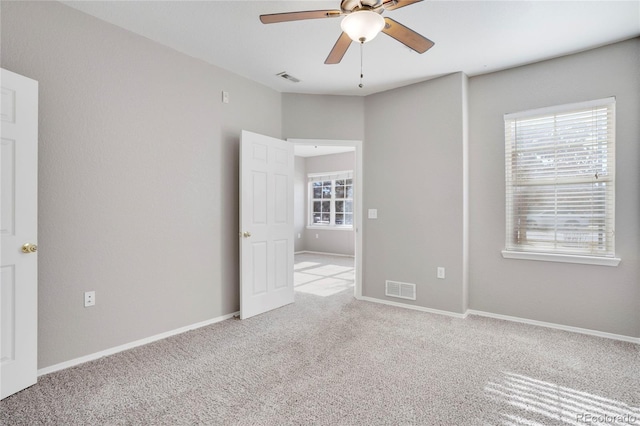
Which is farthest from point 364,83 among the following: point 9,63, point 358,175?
point 9,63

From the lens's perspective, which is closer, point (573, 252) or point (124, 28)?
point (124, 28)

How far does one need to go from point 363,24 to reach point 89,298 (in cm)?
270

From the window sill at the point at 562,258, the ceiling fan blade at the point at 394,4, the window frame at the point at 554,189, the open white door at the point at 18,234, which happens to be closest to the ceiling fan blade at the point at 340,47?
the ceiling fan blade at the point at 394,4

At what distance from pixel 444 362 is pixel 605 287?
1.78 meters

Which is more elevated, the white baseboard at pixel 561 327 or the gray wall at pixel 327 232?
the gray wall at pixel 327 232

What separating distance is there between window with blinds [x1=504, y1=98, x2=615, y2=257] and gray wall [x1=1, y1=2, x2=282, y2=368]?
3.02 m

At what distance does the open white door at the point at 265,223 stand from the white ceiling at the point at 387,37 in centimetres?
88

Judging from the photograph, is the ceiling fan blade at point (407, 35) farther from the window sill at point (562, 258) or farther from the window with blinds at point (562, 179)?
the window sill at point (562, 258)

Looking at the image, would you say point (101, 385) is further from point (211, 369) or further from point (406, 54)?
point (406, 54)

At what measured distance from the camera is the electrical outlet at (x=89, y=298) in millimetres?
2443

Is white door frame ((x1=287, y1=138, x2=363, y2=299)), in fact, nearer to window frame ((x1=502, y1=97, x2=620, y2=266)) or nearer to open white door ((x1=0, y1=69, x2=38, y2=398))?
window frame ((x1=502, y1=97, x2=620, y2=266))

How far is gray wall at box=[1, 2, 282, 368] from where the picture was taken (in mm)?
2271

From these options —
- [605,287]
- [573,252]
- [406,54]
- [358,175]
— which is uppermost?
[406,54]

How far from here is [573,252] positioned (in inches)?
122
